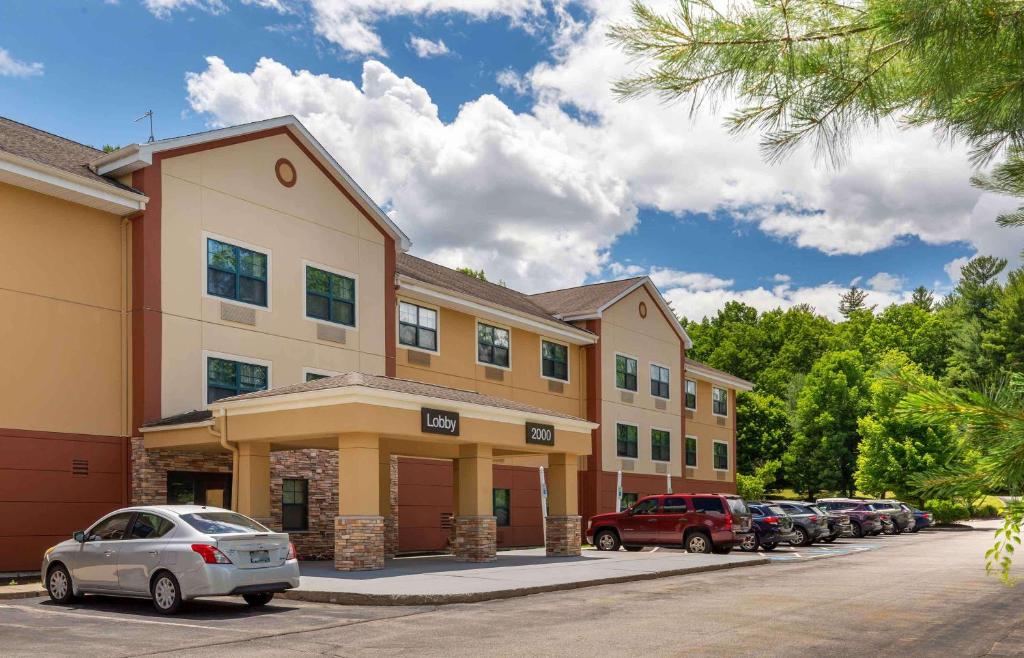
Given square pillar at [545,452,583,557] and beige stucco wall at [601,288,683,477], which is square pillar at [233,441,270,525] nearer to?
square pillar at [545,452,583,557]

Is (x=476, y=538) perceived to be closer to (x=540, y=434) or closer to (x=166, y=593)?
(x=540, y=434)

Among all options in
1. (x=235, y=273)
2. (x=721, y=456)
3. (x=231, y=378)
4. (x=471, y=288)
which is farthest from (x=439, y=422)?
(x=721, y=456)

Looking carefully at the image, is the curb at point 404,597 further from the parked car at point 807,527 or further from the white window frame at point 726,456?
the white window frame at point 726,456

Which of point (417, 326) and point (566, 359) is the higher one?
point (417, 326)

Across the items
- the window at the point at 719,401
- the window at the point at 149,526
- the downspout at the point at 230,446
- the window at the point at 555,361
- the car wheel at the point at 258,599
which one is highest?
the window at the point at 555,361

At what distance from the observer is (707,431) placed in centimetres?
4916

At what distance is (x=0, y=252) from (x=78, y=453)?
4.44 m

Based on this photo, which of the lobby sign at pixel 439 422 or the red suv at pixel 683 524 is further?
the red suv at pixel 683 524

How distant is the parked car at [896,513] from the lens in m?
44.1

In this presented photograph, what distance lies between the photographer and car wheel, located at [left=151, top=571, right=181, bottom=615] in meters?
14.1

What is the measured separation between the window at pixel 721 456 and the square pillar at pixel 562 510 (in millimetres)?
24387

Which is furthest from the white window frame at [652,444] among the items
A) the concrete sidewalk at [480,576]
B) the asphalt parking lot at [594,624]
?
the asphalt parking lot at [594,624]

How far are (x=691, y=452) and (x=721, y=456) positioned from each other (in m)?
4.00

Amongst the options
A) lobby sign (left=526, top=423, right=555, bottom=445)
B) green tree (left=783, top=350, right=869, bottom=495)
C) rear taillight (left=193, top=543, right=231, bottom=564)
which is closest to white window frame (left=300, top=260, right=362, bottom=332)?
lobby sign (left=526, top=423, right=555, bottom=445)
